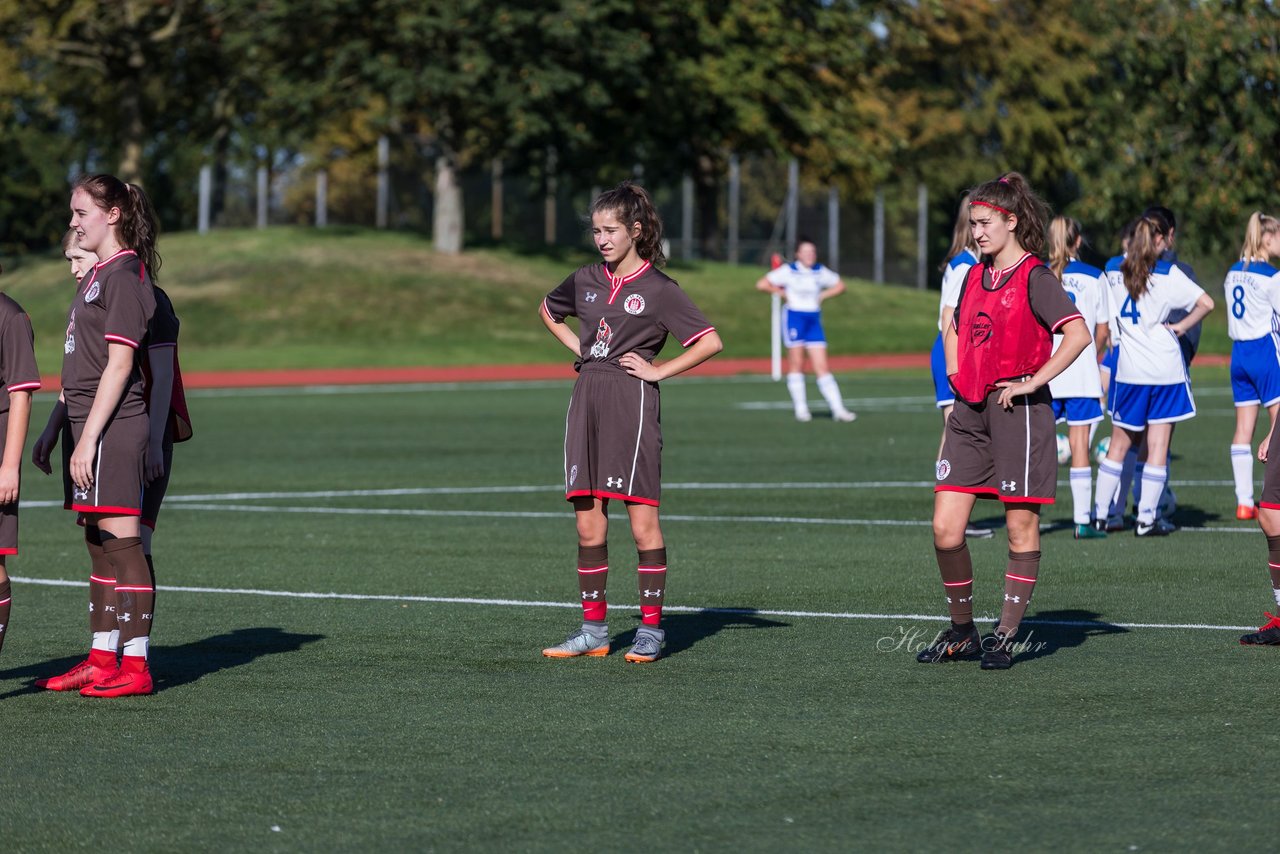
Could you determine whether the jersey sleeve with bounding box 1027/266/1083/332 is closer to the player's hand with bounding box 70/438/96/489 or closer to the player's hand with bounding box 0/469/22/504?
the player's hand with bounding box 70/438/96/489

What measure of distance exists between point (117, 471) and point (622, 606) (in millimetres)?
3218

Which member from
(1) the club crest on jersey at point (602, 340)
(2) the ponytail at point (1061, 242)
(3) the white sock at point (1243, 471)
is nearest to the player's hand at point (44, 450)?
(1) the club crest on jersey at point (602, 340)

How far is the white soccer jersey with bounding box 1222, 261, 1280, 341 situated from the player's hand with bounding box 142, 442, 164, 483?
22.1 ft

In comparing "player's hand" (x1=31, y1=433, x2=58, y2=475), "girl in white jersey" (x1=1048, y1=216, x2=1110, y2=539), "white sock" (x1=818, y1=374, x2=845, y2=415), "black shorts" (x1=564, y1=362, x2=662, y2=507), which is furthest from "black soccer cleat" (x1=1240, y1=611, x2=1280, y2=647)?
"white sock" (x1=818, y1=374, x2=845, y2=415)

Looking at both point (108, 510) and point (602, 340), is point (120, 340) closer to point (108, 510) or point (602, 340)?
point (108, 510)

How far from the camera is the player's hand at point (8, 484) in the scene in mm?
6535

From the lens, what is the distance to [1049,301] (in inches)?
284

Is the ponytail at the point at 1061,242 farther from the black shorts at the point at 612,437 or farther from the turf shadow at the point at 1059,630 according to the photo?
the black shorts at the point at 612,437

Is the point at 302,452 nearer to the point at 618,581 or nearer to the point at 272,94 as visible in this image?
the point at 618,581

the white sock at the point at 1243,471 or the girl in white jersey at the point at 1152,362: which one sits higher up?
the girl in white jersey at the point at 1152,362

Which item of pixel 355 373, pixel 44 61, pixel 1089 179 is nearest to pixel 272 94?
pixel 44 61

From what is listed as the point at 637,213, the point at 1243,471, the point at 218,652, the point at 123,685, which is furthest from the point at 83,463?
the point at 1243,471

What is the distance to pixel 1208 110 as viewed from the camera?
40312 mm

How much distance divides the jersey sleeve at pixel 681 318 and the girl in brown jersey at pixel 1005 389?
3.45ft
